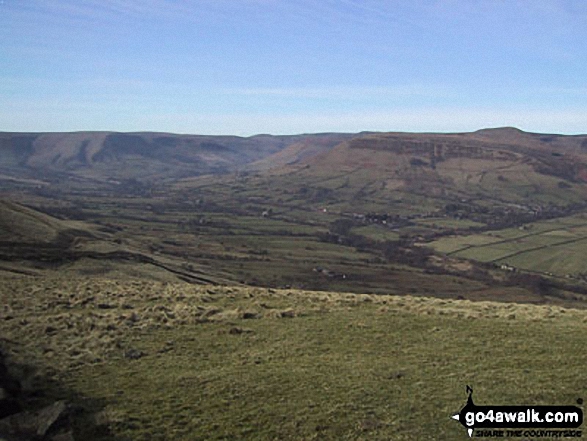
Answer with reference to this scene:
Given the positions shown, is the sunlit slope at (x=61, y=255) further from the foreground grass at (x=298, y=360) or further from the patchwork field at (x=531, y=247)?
the patchwork field at (x=531, y=247)

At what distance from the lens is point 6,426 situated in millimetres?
15039

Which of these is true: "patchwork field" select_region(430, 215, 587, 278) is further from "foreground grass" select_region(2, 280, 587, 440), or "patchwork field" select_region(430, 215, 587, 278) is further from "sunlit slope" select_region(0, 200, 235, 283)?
"foreground grass" select_region(2, 280, 587, 440)

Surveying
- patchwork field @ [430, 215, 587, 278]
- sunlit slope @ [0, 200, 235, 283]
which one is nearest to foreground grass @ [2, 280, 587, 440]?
sunlit slope @ [0, 200, 235, 283]

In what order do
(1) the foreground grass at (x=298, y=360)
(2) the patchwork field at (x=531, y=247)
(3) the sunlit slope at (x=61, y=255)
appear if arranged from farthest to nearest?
(2) the patchwork field at (x=531, y=247), (3) the sunlit slope at (x=61, y=255), (1) the foreground grass at (x=298, y=360)

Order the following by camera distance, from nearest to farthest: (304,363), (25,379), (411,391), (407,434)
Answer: (407,434), (411,391), (25,379), (304,363)

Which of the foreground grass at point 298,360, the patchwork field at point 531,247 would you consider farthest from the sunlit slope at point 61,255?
the patchwork field at point 531,247

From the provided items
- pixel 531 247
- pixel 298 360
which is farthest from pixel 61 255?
pixel 531 247

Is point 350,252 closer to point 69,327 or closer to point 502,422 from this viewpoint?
point 69,327

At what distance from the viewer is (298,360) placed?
67.8 ft

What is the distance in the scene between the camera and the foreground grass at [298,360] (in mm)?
15414

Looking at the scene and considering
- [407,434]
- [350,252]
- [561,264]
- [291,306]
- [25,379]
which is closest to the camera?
[407,434]

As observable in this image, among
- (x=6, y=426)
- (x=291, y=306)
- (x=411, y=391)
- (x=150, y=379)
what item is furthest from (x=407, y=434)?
(x=291, y=306)

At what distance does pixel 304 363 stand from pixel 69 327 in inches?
510

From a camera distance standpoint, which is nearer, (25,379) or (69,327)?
(25,379)
